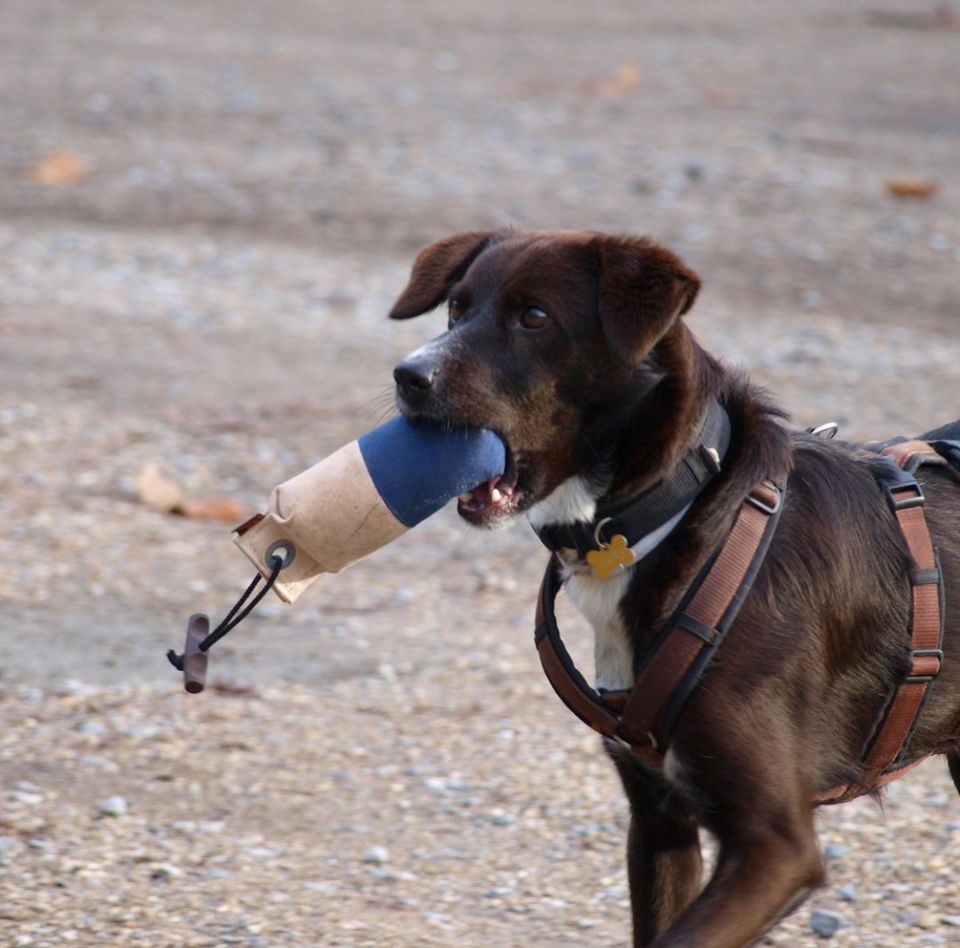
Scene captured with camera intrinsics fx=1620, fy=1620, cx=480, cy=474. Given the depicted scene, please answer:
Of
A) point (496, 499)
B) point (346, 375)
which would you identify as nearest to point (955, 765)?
point (496, 499)

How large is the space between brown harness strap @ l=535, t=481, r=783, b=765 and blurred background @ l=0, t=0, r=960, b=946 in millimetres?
940

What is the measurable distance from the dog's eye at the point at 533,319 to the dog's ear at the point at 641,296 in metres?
0.13

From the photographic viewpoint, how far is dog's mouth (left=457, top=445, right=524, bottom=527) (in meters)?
3.26

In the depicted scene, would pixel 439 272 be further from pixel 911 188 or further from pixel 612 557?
pixel 911 188

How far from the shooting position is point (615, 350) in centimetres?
317

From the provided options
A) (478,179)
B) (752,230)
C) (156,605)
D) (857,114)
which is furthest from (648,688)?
(857,114)

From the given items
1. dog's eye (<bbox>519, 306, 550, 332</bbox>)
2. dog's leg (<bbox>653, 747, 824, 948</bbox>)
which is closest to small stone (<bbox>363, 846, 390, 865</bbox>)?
dog's leg (<bbox>653, 747, 824, 948</bbox>)

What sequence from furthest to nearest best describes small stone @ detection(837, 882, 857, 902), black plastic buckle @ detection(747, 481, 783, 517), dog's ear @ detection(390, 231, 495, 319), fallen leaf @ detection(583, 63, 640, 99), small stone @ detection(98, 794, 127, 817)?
fallen leaf @ detection(583, 63, 640, 99) < small stone @ detection(98, 794, 127, 817) < small stone @ detection(837, 882, 857, 902) < dog's ear @ detection(390, 231, 495, 319) < black plastic buckle @ detection(747, 481, 783, 517)

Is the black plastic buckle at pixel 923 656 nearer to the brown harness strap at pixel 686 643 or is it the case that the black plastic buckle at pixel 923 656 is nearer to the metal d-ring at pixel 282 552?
the brown harness strap at pixel 686 643

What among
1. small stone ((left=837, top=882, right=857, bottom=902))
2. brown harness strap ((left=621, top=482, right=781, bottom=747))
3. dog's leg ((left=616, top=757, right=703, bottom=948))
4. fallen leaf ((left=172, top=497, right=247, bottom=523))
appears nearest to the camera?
brown harness strap ((left=621, top=482, right=781, bottom=747))

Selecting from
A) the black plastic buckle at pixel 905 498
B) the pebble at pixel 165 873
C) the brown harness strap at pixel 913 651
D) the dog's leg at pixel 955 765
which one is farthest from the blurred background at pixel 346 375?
the black plastic buckle at pixel 905 498

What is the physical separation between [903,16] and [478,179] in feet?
32.2

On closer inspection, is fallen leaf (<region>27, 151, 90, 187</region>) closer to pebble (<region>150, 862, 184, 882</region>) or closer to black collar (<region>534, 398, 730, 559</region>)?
pebble (<region>150, 862, 184, 882</region>)

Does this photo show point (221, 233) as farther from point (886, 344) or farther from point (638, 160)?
point (886, 344)
